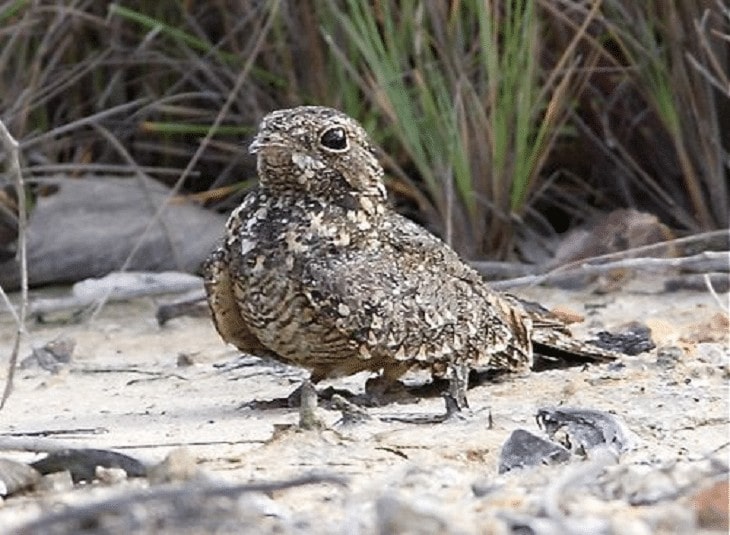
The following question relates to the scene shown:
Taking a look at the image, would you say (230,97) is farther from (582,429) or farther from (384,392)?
(582,429)

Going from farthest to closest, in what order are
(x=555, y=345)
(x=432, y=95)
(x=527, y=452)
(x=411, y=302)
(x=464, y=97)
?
A: (x=432, y=95) < (x=464, y=97) < (x=555, y=345) < (x=411, y=302) < (x=527, y=452)

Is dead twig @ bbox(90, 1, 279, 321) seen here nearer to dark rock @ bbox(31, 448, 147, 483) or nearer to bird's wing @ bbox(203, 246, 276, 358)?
bird's wing @ bbox(203, 246, 276, 358)

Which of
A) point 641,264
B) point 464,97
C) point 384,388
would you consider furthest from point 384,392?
point 464,97

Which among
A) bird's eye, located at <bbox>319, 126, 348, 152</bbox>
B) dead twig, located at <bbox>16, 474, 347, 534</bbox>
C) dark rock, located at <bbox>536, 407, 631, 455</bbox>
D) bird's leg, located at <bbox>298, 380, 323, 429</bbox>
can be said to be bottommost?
dark rock, located at <bbox>536, 407, 631, 455</bbox>

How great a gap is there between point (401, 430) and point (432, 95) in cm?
201

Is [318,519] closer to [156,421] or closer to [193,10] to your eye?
[156,421]

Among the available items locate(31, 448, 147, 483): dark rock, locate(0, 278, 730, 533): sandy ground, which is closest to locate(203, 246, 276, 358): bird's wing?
locate(0, 278, 730, 533): sandy ground

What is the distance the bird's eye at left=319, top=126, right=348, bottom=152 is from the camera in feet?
13.2

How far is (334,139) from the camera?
403 cm

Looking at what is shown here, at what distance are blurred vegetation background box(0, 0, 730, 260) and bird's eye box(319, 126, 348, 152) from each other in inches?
47.3

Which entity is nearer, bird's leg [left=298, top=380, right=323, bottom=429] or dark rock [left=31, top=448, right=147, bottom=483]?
dark rock [left=31, top=448, right=147, bottom=483]

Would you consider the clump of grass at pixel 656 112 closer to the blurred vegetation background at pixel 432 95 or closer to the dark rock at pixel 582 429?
the blurred vegetation background at pixel 432 95

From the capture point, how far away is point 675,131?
5.61 metres

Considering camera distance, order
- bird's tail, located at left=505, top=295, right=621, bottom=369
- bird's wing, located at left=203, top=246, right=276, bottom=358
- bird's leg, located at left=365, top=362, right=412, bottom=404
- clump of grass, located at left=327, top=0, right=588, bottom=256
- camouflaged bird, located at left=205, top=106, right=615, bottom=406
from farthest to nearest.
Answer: clump of grass, located at left=327, top=0, right=588, bottom=256
bird's tail, located at left=505, top=295, right=621, bottom=369
bird's leg, located at left=365, top=362, right=412, bottom=404
bird's wing, located at left=203, top=246, right=276, bottom=358
camouflaged bird, located at left=205, top=106, right=615, bottom=406
